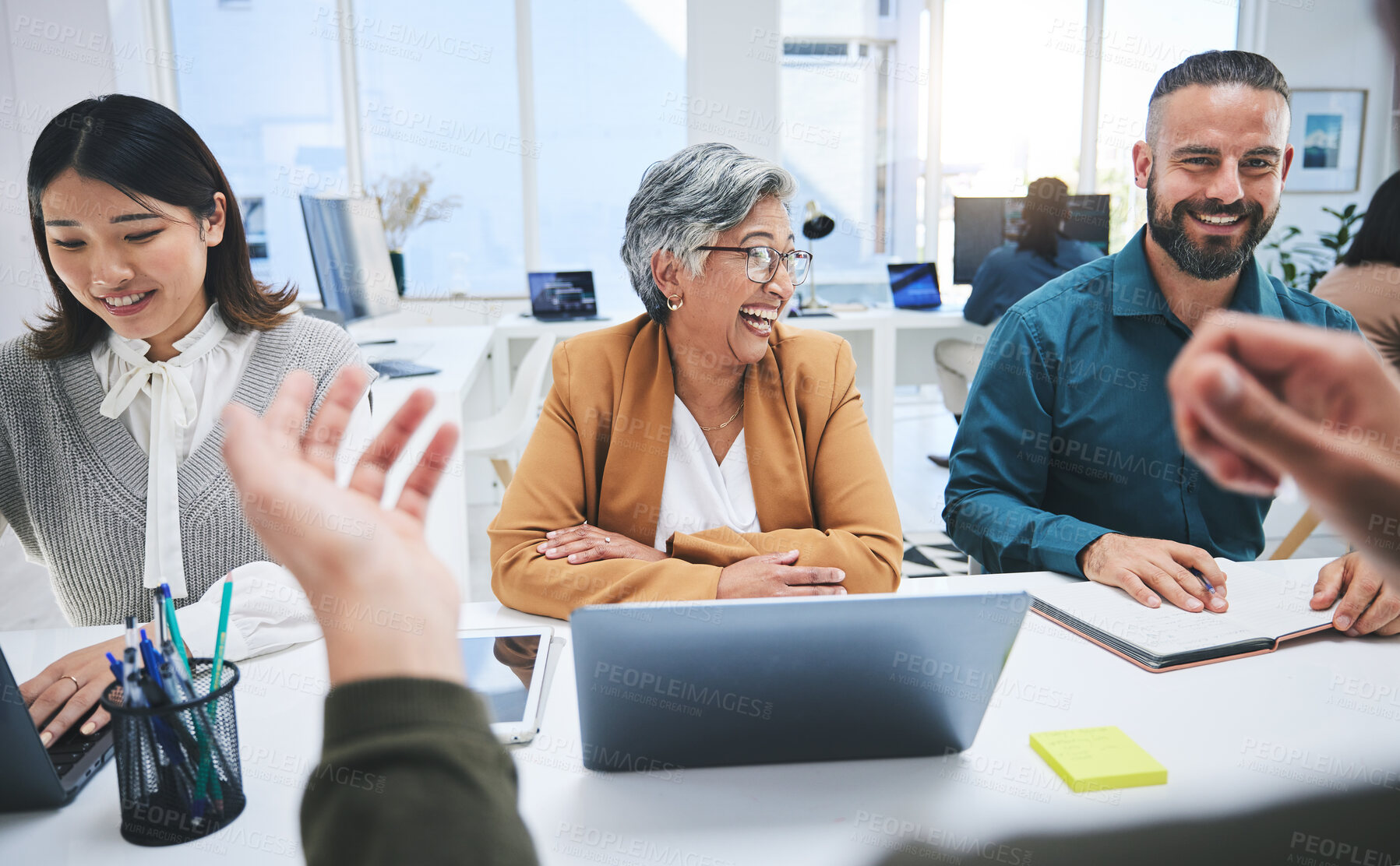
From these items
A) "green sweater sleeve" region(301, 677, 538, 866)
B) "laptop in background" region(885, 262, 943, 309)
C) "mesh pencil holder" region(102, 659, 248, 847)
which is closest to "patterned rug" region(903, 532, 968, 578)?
"laptop in background" region(885, 262, 943, 309)

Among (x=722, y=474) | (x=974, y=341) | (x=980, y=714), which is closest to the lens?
(x=980, y=714)

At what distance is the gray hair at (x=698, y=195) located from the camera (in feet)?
4.94

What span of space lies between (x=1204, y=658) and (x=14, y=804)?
3.94ft

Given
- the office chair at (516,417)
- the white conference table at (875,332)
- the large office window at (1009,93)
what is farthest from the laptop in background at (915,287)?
the office chair at (516,417)

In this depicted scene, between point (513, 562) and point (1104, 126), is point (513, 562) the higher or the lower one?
the lower one

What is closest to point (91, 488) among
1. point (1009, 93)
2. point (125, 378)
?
point (125, 378)

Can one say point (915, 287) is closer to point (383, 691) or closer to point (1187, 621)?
point (1187, 621)

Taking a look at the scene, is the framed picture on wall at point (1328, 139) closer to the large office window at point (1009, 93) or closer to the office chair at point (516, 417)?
the large office window at point (1009, 93)

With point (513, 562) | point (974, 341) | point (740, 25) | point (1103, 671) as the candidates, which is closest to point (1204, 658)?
point (1103, 671)

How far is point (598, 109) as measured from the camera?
17.5ft

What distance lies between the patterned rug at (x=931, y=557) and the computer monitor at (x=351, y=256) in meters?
2.11

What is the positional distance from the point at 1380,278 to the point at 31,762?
3096mm

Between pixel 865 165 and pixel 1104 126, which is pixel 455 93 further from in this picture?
pixel 1104 126

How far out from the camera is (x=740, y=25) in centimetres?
515
